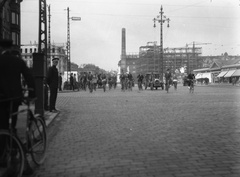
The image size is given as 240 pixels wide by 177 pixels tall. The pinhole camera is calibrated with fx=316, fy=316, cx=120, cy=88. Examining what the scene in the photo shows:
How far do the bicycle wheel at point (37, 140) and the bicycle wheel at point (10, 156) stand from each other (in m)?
0.41

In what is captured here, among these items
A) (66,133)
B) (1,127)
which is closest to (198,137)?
(66,133)

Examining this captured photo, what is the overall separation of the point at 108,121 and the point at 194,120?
2298 millimetres

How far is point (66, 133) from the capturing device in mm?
6852

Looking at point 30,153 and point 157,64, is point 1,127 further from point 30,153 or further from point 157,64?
point 157,64

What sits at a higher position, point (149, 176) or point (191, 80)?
point (191, 80)

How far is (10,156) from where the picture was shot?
362 cm

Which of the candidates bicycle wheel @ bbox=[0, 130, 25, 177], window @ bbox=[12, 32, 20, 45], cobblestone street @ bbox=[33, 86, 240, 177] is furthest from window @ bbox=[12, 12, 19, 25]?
bicycle wheel @ bbox=[0, 130, 25, 177]

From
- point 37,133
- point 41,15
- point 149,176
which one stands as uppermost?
point 41,15

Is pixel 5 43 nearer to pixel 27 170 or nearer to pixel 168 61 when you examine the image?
pixel 27 170

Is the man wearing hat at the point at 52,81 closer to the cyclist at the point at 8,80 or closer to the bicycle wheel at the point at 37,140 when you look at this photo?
the bicycle wheel at the point at 37,140

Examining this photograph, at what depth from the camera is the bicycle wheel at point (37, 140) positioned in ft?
13.6

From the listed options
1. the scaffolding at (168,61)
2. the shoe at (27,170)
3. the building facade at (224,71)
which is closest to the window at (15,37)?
the building facade at (224,71)

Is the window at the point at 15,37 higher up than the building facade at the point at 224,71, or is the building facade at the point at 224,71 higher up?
the window at the point at 15,37

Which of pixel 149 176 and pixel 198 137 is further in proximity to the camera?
pixel 198 137
